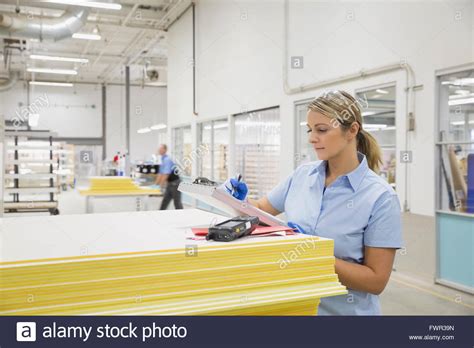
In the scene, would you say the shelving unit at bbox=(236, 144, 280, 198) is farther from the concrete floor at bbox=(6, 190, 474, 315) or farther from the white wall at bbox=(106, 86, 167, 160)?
the white wall at bbox=(106, 86, 167, 160)

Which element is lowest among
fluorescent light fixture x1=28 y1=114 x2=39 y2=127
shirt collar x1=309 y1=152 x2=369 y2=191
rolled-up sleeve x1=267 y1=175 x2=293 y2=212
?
rolled-up sleeve x1=267 y1=175 x2=293 y2=212

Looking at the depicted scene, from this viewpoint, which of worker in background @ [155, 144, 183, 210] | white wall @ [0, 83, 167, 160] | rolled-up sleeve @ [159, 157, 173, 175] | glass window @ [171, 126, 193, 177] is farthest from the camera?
white wall @ [0, 83, 167, 160]

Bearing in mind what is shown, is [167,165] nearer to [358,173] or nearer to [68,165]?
[358,173]

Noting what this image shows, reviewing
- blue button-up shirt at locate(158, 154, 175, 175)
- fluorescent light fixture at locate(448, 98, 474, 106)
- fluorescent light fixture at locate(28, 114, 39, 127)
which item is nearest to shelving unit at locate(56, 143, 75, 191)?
fluorescent light fixture at locate(28, 114, 39, 127)

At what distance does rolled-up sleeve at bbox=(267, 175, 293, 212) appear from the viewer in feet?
5.77

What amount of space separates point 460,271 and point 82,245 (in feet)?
14.4

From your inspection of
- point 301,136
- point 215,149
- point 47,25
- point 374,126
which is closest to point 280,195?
point 374,126

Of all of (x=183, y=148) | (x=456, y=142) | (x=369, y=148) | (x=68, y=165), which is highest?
(x=183, y=148)

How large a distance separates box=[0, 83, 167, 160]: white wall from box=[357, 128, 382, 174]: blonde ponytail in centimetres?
1888

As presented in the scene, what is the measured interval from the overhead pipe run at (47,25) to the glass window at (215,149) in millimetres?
3574

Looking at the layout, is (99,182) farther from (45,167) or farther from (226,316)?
(226,316)

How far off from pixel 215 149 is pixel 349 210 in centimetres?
857

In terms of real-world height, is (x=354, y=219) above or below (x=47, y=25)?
below

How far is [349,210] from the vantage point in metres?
1.43
